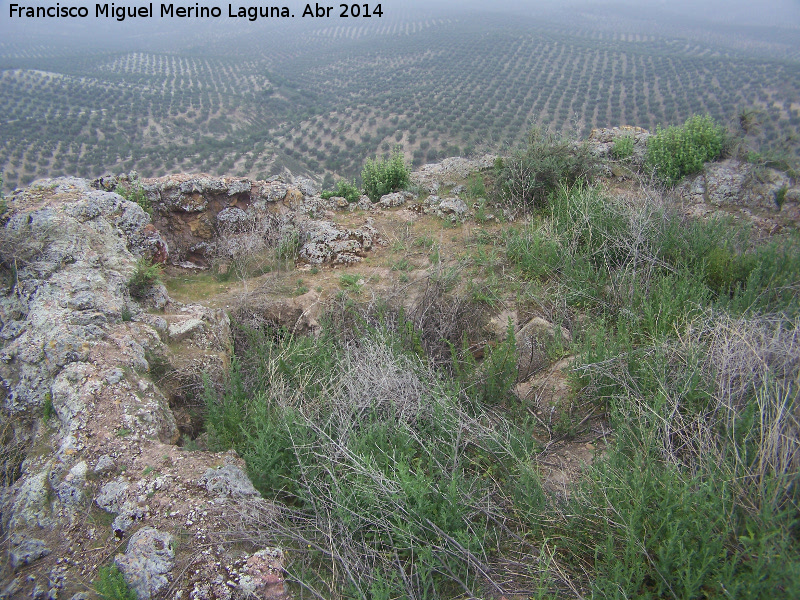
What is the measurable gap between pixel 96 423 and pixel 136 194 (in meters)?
4.70

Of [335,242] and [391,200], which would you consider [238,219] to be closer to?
[335,242]

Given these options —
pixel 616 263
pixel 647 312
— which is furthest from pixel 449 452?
pixel 616 263

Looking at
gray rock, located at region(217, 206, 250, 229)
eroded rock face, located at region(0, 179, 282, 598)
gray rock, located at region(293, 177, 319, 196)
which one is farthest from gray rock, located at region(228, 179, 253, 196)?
eroded rock face, located at region(0, 179, 282, 598)

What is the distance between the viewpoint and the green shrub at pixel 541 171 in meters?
6.55

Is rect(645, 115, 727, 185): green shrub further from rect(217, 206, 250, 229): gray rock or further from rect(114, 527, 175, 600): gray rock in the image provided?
rect(114, 527, 175, 600): gray rock

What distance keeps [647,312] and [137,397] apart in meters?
4.12

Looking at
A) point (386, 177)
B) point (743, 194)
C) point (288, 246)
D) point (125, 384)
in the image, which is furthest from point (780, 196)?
point (125, 384)

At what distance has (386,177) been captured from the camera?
7.88 meters

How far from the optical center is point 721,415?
2.59 m

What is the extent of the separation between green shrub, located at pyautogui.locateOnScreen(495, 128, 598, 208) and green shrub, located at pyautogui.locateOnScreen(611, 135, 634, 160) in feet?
2.78

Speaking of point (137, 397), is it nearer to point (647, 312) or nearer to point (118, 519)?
point (118, 519)

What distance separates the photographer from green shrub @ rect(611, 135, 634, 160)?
7496mm

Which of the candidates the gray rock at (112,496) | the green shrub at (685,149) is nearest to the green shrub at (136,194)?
the gray rock at (112,496)

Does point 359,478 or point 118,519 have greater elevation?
point 359,478
